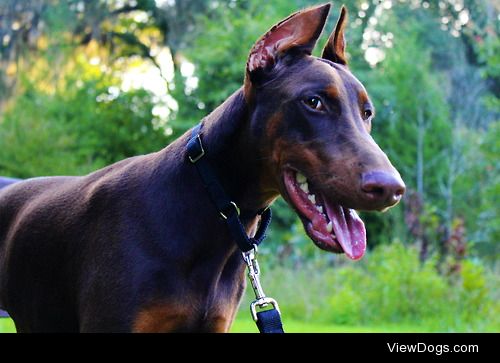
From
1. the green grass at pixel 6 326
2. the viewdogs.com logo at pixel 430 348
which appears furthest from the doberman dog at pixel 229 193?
the green grass at pixel 6 326

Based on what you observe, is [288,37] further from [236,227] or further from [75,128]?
[75,128]

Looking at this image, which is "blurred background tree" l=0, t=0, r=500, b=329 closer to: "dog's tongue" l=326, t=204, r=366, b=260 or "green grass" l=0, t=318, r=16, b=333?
"green grass" l=0, t=318, r=16, b=333

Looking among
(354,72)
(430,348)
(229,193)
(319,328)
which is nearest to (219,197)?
(229,193)

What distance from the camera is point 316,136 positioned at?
3.09m

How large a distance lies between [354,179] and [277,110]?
49cm

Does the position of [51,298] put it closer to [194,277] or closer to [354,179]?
[194,277]

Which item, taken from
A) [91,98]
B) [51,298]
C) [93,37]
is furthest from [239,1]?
[51,298]

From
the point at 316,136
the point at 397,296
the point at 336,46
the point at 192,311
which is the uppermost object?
the point at 336,46

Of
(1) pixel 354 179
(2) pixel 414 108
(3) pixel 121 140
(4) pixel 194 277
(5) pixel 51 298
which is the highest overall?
(1) pixel 354 179

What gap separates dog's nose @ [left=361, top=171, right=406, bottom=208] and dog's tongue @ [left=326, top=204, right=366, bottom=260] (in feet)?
0.77

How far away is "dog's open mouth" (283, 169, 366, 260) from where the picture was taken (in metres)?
3.06

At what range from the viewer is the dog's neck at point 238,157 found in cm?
336

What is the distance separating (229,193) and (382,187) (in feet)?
2.70

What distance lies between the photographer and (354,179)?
293 centimetres
